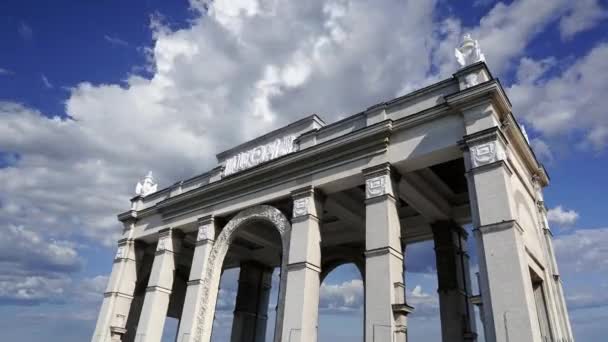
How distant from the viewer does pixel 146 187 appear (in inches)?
984

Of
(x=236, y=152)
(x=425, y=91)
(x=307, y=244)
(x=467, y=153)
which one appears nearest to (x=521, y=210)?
(x=467, y=153)

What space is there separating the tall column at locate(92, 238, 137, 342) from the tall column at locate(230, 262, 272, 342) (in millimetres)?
5662

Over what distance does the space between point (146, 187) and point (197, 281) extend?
915 centimetres

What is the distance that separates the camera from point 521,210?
13750mm

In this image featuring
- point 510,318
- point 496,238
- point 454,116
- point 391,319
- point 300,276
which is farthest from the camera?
point 300,276

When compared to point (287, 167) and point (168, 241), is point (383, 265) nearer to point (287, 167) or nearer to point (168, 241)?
point (287, 167)

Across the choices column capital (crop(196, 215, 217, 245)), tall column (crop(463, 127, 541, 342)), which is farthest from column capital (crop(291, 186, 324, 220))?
tall column (crop(463, 127, 541, 342))

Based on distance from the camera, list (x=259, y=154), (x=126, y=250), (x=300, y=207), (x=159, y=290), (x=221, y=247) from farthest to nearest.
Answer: (x=126, y=250) < (x=159, y=290) < (x=259, y=154) < (x=221, y=247) < (x=300, y=207)

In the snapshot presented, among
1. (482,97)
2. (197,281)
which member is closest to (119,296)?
(197,281)

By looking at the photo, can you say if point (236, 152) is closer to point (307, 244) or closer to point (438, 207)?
point (307, 244)

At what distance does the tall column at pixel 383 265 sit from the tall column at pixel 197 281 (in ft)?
25.3

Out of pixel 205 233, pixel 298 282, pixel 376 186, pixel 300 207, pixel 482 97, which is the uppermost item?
pixel 482 97

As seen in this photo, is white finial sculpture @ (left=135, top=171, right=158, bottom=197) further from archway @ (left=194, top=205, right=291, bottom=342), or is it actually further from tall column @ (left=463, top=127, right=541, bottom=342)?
tall column @ (left=463, top=127, right=541, bottom=342)

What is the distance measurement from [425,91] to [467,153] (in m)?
3.01
